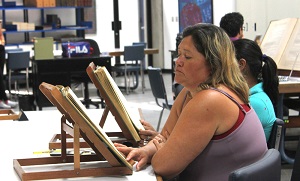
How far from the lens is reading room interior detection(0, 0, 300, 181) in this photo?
8.16 ft

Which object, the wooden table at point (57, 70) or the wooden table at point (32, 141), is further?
the wooden table at point (57, 70)

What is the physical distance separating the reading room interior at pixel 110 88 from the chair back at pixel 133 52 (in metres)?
0.02

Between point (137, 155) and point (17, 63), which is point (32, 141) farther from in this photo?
point (17, 63)

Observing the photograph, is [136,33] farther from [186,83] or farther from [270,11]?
[186,83]

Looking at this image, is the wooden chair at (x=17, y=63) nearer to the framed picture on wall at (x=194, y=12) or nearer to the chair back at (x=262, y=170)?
the framed picture on wall at (x=194, y=12)

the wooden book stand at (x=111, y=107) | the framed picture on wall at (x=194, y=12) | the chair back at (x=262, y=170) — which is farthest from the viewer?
the framed picture on wall at (x=194, y=12)

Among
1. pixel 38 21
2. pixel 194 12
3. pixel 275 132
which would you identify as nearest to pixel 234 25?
pixel 275 132

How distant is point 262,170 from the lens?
215 centimetres

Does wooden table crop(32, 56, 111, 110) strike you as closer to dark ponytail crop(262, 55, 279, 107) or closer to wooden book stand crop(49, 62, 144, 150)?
dark ponytail crop(262, 55, 279, 107)

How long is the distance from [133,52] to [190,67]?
9210 mm

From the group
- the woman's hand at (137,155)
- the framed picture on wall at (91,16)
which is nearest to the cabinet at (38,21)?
the framed picture on wall at (91,16)

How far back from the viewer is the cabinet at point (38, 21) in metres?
13.1

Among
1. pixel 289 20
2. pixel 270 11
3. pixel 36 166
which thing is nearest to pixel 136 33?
pixel 270 11

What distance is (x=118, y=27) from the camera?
48.5 feet
